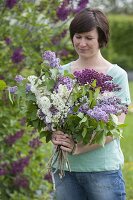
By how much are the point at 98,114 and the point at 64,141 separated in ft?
1.08

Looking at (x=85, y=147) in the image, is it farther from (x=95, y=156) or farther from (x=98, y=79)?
(x=98, y=79)

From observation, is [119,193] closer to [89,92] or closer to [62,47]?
[89,92]

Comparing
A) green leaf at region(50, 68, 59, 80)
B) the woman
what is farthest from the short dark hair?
green leaf at region(50, 68, 59, 80)

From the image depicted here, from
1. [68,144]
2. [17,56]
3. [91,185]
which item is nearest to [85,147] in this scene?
[68,144]

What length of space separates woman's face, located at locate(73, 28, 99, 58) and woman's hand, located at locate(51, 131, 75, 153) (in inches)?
18.6

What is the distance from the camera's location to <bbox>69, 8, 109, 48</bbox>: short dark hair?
3.14m

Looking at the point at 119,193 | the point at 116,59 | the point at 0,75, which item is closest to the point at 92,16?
the point at 119,193

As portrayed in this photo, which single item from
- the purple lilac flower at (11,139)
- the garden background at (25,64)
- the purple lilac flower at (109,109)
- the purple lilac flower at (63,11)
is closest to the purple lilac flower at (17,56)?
the garden background at (25,64)

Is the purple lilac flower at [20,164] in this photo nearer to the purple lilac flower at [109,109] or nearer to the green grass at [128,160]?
the green grass at [128,160]

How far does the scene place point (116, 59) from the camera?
25.9 m

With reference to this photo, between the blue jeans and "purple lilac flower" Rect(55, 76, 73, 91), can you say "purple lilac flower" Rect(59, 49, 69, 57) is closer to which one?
the blue jeans

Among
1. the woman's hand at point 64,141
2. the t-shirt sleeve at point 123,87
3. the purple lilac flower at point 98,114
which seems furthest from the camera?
the t-shirt sleeve at point 123,87

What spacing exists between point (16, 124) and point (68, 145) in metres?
1.69

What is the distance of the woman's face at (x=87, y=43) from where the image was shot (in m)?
3.15
